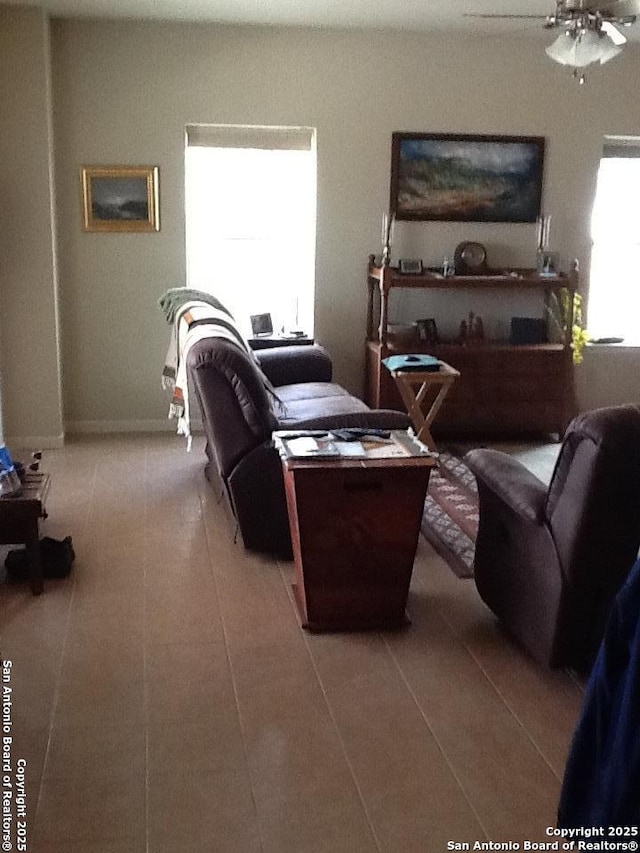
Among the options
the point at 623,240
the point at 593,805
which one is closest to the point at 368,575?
the point at 593,805

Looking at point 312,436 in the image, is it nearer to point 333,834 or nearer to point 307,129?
point 333,834

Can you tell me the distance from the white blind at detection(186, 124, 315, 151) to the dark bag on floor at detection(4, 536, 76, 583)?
309 centimetres

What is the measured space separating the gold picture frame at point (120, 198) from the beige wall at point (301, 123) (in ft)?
0.20

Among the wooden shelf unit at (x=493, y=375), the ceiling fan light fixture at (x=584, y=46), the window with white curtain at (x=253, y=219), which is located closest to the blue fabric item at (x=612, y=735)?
the ceiling fan light fixture at (x=584, y=46)

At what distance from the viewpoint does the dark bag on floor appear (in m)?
3.68

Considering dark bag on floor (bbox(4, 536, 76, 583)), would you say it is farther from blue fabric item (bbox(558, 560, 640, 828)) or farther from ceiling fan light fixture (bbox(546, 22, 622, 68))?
ceiling fan light fixture (bbox(546, 22, 622, 68))

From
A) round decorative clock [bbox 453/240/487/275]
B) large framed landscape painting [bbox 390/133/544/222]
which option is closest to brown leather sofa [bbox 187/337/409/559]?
round decorative clock [bbox 453/240/487/275]

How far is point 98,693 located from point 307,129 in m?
4.12

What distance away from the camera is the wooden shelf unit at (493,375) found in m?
5.87

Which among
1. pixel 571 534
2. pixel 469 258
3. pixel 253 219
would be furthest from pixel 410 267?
pixel 571 534

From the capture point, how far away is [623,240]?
6.55 meters

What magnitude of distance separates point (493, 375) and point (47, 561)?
10.7ft

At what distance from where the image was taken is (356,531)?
128 inches

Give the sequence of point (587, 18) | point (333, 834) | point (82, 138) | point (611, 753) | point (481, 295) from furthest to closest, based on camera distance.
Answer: point (481, 295) → point (82, 138) → point (587, 18) → point (333, 834) → point (611, 753)
